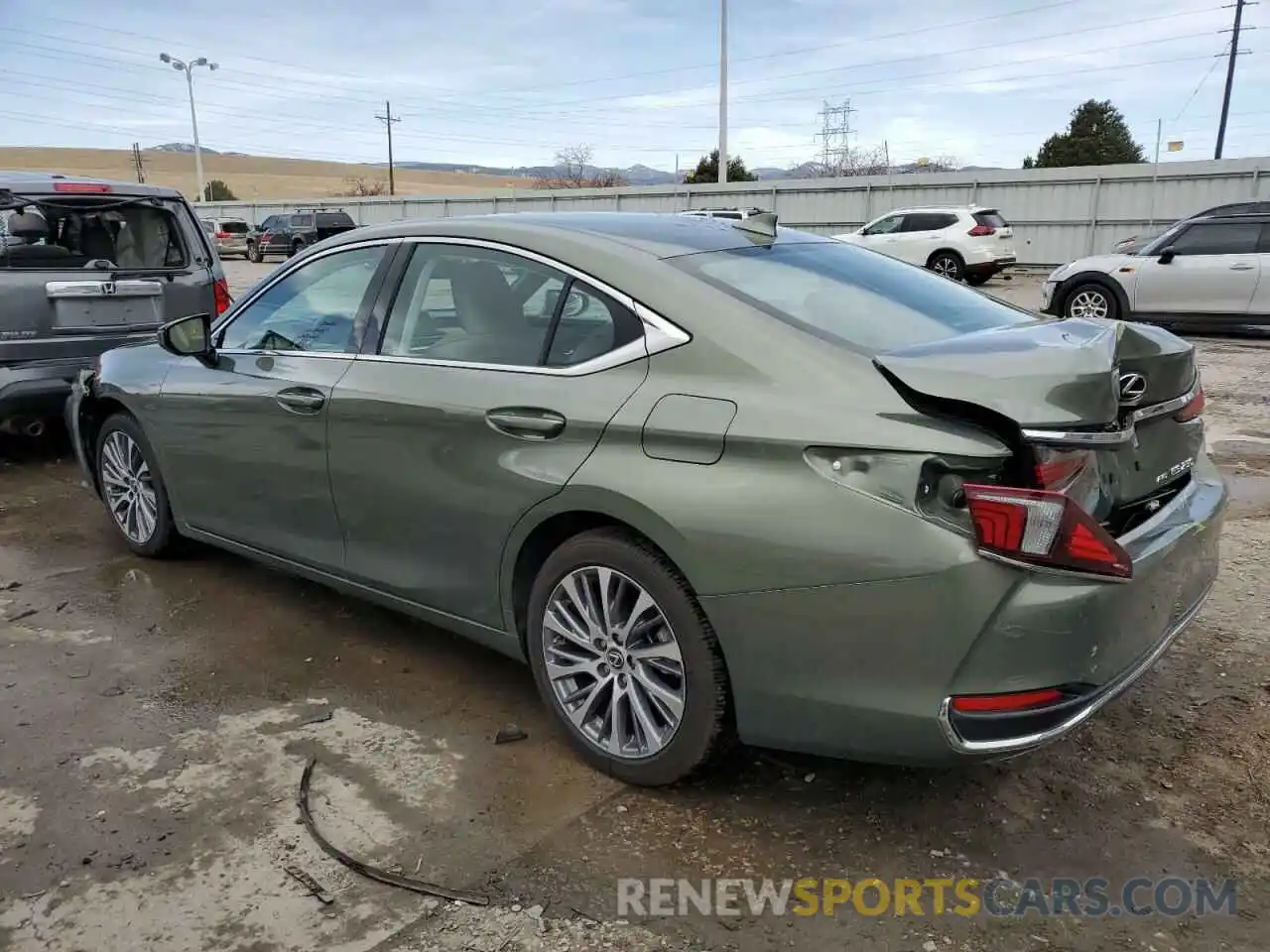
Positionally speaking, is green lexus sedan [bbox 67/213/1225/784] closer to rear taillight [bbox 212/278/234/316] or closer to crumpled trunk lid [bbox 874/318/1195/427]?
crumpled trunk lid [bbox 874/318/1195/427]

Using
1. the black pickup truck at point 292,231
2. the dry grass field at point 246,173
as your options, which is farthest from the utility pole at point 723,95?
the dry grass field at point 246,173

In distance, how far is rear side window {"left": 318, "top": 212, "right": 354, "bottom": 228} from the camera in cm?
3531

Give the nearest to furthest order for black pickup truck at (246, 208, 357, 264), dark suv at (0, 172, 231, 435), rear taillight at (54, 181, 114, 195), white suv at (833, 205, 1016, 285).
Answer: dark suv at (0, 172, 231, 435) < rear taillight at (54, 181, 114, 195) < white suv at (833, 205, 1016, 285) < black pickup truck at (246, 208, 357, 264)

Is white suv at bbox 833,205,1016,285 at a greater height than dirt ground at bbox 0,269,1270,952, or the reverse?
white suv at bbox 833,205,1016,285

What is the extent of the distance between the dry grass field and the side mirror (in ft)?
282

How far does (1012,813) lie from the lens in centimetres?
280

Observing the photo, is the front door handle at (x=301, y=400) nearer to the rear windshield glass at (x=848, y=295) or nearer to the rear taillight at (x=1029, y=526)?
the rear windshield glass at (x=848, y=295)

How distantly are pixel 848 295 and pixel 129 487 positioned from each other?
368 cm

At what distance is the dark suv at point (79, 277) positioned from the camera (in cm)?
638

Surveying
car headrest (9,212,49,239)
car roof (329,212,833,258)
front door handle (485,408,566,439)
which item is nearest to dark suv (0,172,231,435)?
car headrest (9,212,49,239)

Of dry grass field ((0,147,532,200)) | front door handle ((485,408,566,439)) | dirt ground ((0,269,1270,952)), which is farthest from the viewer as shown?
dry grass field ((0,147,532,200))

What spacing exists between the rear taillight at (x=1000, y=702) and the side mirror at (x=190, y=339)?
340 cm

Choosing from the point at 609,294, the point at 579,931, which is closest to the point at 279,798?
the point at 579,931

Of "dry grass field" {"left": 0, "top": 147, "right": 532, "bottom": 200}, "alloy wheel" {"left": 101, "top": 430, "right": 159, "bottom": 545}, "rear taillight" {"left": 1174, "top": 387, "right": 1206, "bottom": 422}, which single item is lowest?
"alloy wheel" {"left": 101, "top": 430, "right": 159, "bottom": 545}
